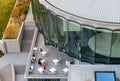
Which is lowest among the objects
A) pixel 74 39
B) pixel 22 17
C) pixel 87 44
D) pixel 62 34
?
pixel 87 44

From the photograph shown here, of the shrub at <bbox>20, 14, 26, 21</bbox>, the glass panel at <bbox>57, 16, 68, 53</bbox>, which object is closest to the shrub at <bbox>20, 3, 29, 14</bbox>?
the shrub at <bbox>20, 14, 26, 21</bbox>

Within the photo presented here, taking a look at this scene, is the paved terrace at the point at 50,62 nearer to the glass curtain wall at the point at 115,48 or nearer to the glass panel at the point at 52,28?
the glass panel at the point at 52,28

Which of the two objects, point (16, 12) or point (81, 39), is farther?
point (16, 12)

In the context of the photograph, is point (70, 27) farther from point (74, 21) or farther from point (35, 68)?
point (35, 68)

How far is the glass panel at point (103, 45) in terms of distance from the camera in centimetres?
2294

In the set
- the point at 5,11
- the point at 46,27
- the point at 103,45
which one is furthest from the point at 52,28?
the point at 5,11

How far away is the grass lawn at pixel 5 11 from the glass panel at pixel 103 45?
14.3 metres

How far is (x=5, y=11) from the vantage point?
126 feet

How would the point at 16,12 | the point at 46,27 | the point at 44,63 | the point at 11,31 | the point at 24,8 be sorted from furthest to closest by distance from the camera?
the point at 24,8, the point at 16,12, the point at 11,31, the point at 44,63, the point at 46,27

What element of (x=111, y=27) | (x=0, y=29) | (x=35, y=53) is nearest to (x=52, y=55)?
(x=35, y=53)

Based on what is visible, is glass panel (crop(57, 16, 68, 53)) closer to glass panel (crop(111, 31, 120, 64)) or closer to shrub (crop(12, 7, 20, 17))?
glass panel (crop(111, 31, 120, 64))

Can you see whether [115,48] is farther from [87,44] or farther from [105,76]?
[105,76]

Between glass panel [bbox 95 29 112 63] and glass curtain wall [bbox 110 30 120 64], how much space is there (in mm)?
302

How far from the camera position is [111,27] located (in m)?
22.2
